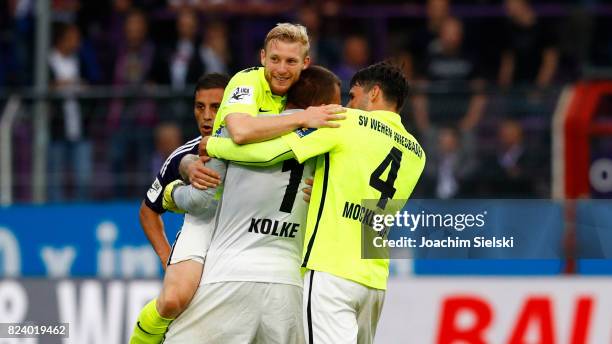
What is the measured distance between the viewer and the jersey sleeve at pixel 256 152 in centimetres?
667

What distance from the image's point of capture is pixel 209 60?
1437 cm

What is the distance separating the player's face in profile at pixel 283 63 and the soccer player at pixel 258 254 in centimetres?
7

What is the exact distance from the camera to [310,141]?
6.64 m

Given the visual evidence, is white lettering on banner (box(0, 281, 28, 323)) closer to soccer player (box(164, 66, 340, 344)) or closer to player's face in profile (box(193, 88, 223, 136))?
player's face in profile (box(193, 88, 223, 136))

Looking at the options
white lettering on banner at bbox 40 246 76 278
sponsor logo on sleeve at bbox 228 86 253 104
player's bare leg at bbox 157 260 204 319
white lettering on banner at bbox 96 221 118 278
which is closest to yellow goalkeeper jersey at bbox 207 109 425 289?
sponsor logo on sleeve at bbox 228 86 253 104

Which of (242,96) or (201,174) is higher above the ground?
(242,96)

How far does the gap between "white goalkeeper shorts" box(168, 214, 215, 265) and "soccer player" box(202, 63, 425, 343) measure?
0.46m

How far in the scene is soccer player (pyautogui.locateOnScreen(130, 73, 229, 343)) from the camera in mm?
7000

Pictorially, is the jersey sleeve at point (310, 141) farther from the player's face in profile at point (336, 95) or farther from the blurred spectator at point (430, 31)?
the blurred spectator at point (430, 31)

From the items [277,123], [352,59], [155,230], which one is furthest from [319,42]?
[277,123]

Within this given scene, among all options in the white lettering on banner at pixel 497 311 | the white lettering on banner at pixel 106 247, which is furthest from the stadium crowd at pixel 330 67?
the white lettering on banner at pixel 497 311

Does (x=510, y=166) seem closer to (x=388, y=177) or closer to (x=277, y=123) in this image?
(x=388, y=177)

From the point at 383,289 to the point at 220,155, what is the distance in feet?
3.48

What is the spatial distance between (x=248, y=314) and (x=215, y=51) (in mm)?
7759
